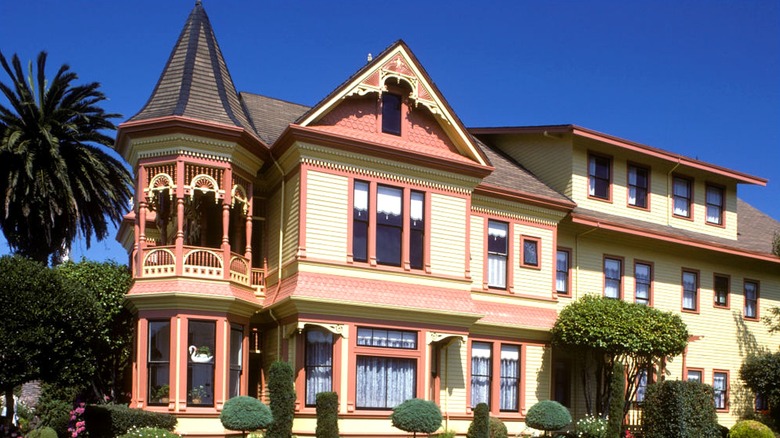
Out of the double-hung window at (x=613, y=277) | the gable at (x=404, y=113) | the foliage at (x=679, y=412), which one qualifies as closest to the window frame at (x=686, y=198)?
the double-hung window at (x=613, y=277)

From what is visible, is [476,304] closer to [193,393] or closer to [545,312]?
[545,312]

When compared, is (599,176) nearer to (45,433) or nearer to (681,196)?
(681,196)

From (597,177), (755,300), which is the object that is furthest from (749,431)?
(597,177)

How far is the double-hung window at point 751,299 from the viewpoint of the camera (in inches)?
1517

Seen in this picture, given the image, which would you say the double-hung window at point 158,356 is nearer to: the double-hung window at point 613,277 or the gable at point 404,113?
the gable at point 404,113

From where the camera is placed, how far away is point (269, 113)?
31250mm

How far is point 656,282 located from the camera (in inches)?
1389

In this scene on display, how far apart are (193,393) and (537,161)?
16787 millimetres

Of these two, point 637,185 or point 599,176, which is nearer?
point 599,176

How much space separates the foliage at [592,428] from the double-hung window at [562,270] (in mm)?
4682

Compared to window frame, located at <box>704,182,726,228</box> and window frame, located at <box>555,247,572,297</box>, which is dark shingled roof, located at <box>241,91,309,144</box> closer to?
window frame, located at <box>555,247,572,297</box>

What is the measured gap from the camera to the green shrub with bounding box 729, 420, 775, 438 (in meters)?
31.2

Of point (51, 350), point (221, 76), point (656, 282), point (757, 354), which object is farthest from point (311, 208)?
point (757, 354)

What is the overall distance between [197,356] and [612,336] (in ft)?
42.9
